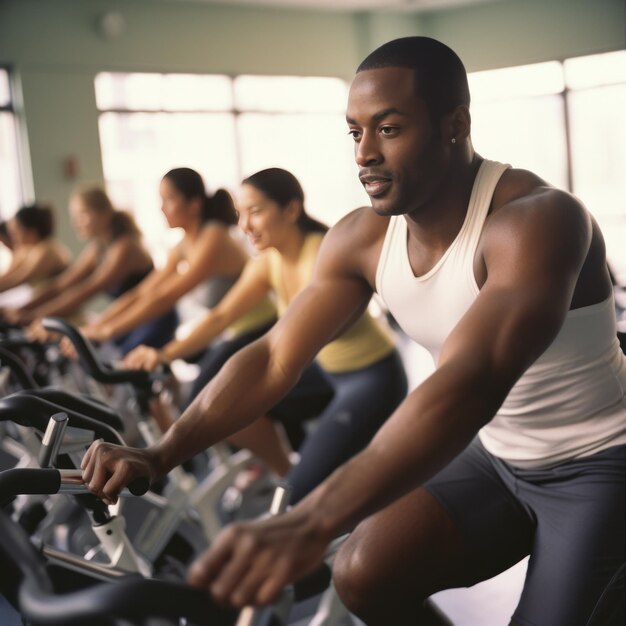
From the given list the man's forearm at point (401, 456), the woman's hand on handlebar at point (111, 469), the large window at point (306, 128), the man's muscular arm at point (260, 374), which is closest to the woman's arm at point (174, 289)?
the man's muscular arm at point (260, 374)

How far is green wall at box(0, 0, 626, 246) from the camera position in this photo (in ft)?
27.1

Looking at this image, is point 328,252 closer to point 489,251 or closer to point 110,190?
point 489,251

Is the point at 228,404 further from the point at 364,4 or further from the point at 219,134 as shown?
the point at 364,4

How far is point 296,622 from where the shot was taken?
8.39ft

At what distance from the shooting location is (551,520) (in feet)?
4.55

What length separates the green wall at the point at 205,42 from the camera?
8258mm

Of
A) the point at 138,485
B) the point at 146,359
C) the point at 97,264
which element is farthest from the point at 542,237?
the point at 97,264

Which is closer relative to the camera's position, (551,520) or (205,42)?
(551,520)

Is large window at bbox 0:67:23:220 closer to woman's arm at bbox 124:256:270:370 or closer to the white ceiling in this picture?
the white ceiling

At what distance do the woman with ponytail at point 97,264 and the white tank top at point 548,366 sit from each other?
2.97m

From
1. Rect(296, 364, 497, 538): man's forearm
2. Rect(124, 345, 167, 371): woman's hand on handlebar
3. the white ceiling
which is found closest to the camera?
Rect(296, 364, 497, 538): man's forearm

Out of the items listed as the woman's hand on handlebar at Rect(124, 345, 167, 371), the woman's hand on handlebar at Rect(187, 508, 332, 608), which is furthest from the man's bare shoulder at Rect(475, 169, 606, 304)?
the woman's hand on handlebar at Rect(124, 345, 167, 371)

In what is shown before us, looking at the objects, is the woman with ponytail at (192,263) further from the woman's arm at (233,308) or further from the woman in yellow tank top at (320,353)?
the woman in yellow tank top at (320,353)

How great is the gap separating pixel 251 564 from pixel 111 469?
52 centimetres
